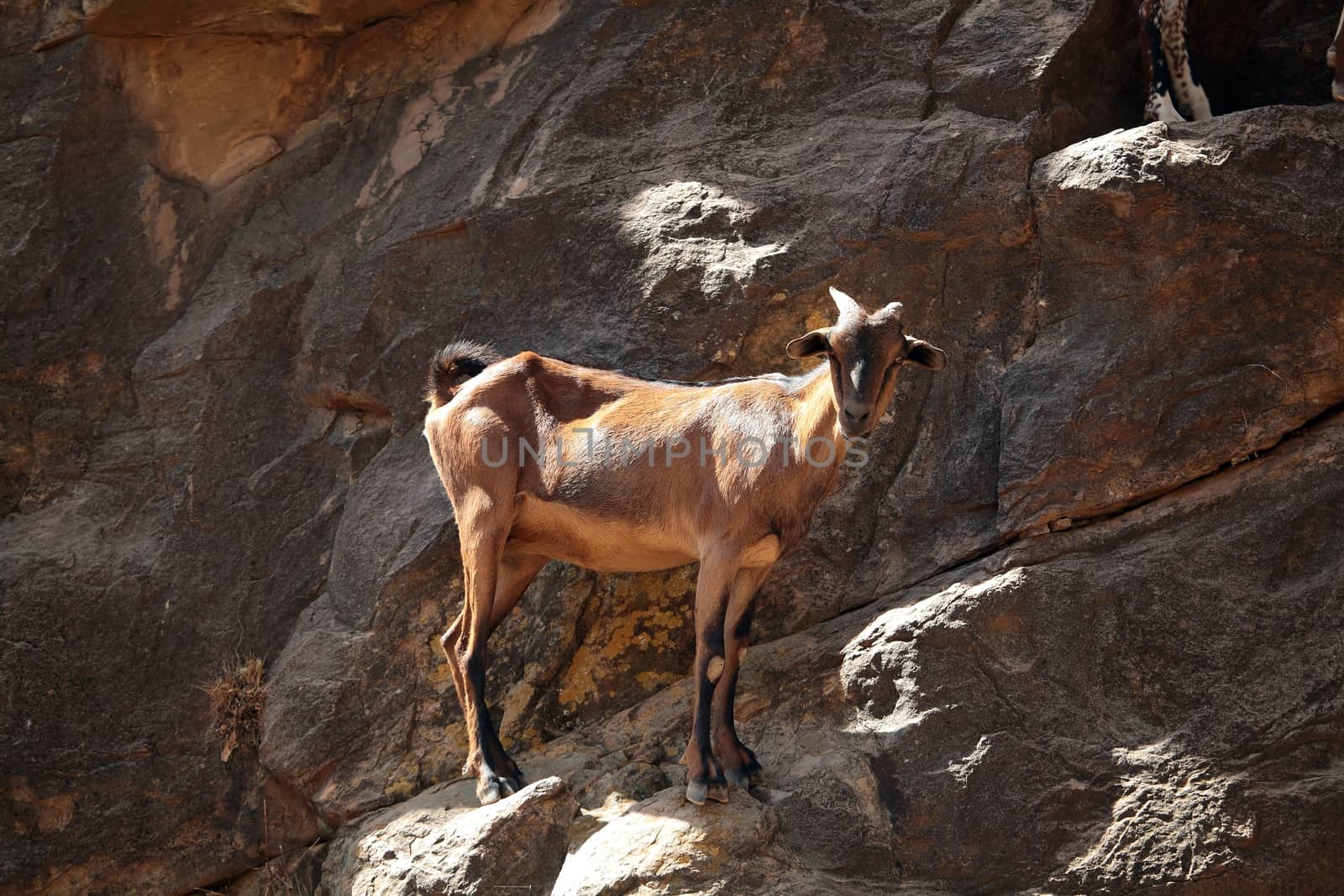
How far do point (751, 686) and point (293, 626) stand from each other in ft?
7.64

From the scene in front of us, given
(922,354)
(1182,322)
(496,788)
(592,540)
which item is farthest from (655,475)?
(1182,322)

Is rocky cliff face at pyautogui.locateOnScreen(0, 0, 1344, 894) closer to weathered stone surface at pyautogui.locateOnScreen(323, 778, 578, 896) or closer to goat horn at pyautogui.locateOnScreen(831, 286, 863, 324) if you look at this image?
weathered stone surface at pyautogui.locateOnScreen(323, 778, 578, 896)

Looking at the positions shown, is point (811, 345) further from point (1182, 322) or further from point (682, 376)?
point (1182, 322)

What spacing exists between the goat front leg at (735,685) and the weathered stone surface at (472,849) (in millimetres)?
688

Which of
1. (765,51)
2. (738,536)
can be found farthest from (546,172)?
(738,536)

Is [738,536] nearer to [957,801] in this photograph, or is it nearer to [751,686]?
[751,686]

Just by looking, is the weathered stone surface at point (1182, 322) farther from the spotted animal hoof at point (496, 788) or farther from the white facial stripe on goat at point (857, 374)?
the spotted animal hoof at point (496, 788)

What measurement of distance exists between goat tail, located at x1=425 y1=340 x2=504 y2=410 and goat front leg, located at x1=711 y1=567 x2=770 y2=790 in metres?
1.69

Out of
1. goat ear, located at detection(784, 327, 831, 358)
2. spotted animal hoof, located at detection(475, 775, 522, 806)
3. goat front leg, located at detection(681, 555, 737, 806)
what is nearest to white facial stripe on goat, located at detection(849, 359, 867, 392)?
goat ear, located at detection(784, 327, 831, 358)

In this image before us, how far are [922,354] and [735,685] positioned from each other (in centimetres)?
154

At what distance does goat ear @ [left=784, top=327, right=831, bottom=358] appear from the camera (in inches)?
206

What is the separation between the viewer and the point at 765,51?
7188 mm

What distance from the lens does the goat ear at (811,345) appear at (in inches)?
206

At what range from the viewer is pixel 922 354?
17.3 ft
